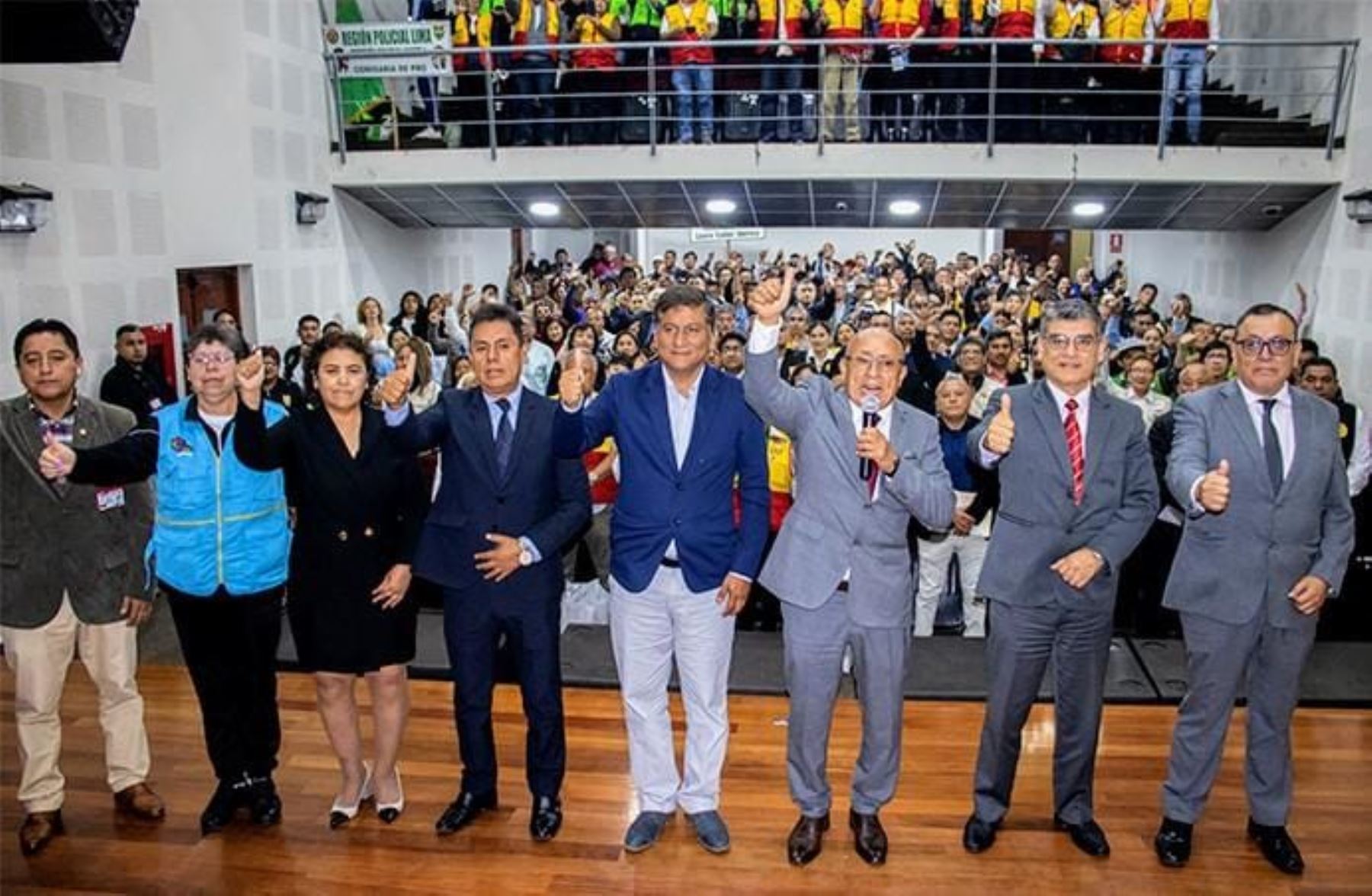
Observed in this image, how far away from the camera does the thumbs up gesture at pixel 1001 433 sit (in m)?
2.75

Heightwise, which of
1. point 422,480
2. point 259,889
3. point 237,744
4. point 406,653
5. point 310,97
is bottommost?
point 259,889

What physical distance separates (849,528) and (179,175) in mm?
5930

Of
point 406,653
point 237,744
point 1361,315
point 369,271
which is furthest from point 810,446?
point 369,271

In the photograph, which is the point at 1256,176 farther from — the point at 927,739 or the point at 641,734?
the point at 641,734

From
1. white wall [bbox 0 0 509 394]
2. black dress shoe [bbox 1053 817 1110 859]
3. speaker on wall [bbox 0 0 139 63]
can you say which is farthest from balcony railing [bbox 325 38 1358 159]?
black dress shoe [bbox 1053 817 1110 859]

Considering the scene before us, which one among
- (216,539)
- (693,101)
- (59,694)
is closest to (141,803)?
(59,694)

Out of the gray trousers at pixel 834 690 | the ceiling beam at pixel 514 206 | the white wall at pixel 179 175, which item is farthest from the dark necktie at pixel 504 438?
the ceiling beam at pixel 514 206

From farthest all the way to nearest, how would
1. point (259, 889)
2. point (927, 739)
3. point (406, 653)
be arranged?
point (927, 739), point (406, 653), point (259, 889)

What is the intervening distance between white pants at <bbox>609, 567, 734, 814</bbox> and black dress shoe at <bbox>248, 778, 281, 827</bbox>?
3.61 feet

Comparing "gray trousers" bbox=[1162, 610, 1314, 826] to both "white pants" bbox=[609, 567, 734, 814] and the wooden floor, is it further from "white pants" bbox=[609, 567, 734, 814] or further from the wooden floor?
"white pants" bbox=[609, 567, 734, 814]

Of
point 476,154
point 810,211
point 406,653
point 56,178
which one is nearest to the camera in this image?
point 406,653

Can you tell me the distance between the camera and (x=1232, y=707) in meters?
2.89

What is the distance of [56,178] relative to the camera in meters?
5.69

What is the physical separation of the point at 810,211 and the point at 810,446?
285 inches
